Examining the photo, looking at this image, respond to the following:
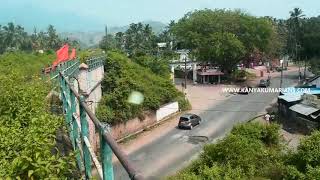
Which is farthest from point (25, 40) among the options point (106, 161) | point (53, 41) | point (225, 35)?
point (106, 161)

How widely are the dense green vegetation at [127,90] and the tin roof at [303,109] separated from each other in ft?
35.0

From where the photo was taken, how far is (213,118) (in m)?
38.6

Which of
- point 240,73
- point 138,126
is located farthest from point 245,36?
point 138,126

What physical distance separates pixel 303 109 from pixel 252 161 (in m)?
16.3

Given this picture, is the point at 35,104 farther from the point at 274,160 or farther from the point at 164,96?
the point at 164,96

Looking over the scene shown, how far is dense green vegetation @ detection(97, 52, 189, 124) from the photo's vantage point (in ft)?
98.1

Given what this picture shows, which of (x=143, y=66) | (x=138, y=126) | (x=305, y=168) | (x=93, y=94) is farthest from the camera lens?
(x=143, y=66)

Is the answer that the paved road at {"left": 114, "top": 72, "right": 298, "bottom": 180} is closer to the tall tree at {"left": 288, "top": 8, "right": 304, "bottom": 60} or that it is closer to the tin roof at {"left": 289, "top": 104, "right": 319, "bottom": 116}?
the tin roof at {"left": 289, "top": 104, "right": 319, "bottom": 116}

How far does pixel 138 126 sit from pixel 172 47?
48.6 m

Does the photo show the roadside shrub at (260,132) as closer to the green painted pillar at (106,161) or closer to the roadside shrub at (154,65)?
the roadside shrub at (154,65)

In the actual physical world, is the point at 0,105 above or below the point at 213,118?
above

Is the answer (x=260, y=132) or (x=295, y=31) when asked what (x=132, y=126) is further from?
(x=295, y=31)

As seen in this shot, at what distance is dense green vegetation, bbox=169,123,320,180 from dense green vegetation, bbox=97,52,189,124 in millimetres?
9140

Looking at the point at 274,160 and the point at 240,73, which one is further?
the point at 240,73
